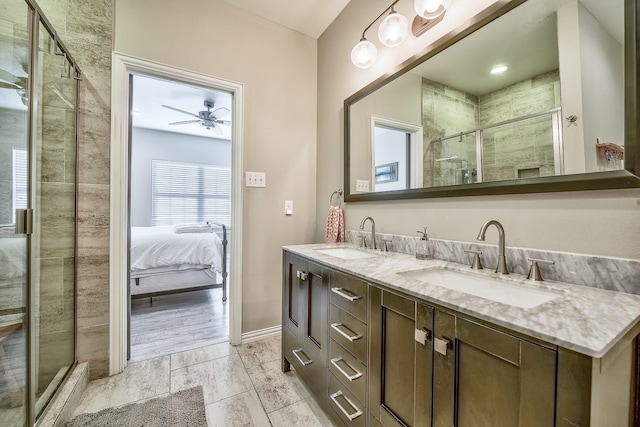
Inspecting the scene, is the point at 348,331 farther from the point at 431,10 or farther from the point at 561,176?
the point at 431,10

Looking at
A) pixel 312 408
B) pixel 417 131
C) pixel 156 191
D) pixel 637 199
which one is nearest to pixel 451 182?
pixel 417 131

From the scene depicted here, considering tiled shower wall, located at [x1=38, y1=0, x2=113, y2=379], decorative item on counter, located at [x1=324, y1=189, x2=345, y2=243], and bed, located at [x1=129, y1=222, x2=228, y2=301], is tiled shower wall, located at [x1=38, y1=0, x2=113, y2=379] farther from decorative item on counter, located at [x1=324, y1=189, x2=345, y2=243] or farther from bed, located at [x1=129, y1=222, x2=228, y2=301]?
decorative item on counter, located at [x1=324, y1=189, x2=345, y2=243]

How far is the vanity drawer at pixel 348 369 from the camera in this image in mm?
1061

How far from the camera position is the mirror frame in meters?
0.81

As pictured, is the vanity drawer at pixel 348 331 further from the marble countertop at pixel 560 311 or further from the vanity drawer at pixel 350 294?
the marble countertop at pixel 560 311

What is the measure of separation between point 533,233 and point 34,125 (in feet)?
7.44

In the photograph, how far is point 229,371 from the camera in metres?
1.76

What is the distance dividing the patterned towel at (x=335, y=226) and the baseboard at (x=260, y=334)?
911 mm

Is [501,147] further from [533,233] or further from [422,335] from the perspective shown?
[422,335]

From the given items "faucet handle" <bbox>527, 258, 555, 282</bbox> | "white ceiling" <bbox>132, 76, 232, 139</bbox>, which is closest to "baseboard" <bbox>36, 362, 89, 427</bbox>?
"faucet handle" <bbox>527, 258, 555, 282</bbox>

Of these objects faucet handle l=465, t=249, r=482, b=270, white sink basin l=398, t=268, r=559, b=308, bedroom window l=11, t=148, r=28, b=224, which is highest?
bedroom window l=11, t=148, r=28, b=224

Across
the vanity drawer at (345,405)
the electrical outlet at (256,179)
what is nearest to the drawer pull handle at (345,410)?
the vanity drawer at (345,405)

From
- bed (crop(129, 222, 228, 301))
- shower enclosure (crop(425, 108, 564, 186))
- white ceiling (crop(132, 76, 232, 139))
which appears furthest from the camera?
white ceiling (crop(132, 76, 232, 139))

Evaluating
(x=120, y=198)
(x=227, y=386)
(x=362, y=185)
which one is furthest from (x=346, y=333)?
(x=120, y=198)
